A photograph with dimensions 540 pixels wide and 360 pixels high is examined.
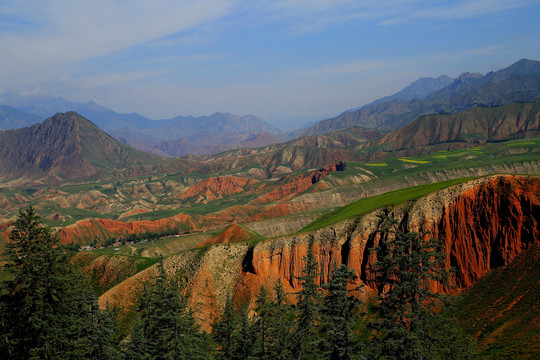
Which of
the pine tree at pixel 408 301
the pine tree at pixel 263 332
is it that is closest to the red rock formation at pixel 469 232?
the pine tree at pixel 263 332

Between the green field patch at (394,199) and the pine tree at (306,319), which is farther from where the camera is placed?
the green field patch at (394,199)

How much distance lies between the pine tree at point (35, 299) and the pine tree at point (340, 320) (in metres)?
21.8

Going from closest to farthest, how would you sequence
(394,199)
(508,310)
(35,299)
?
1. (35,299)
2. (508,310)
3. (394,199)

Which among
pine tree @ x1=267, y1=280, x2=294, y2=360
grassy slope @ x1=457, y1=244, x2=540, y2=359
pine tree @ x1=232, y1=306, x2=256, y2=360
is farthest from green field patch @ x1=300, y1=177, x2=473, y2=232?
pine tree @ x1=267, y1=280, x2=294, y2=360

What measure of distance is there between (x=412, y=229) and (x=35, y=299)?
56595 millimetres

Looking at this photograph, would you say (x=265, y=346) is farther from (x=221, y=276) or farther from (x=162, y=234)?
(x=162, y=234)

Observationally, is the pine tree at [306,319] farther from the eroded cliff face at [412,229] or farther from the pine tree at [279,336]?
the eroded cliff face at [412,229]

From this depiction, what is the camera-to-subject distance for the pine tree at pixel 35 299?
30688 mm

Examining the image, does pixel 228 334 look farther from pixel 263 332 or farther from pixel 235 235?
pixel 235 235

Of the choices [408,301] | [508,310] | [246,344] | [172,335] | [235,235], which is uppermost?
[408,301]

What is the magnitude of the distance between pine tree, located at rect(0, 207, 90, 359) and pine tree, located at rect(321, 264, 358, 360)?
71.7 ft

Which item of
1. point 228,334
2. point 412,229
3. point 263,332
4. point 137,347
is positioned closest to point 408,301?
point 263,332

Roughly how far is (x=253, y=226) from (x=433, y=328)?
106 metres

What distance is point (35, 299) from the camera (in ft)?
101
